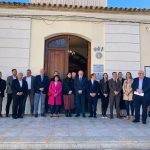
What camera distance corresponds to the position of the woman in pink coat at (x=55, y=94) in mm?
10445

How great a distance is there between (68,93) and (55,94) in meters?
0.57

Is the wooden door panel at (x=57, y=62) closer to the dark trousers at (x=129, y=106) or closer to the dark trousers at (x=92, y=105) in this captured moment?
the dark trousers at (x=92, y=105)

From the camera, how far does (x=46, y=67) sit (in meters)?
11.7

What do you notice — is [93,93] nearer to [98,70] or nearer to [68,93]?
[68,93]

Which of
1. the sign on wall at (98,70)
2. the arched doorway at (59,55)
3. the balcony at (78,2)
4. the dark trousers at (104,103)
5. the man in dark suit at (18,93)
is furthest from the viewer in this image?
the balcony at (78,2)

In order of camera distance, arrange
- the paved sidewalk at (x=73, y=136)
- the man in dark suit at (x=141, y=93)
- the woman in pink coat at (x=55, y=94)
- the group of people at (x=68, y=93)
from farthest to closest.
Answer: the woman in pink coat at (x=55, y=94), the group of people at (x=68, y=93), the man in dark suit at (x=141, y=93), the paved sidewalk at (x=73, y=136)

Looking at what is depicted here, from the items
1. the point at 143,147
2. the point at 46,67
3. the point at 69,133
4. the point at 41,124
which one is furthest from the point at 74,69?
the point at 143,147

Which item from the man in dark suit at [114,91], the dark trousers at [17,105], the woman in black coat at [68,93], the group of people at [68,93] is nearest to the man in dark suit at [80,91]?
the group of people at [68,93]

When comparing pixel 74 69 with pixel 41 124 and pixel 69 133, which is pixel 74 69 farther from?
pixel 69 133

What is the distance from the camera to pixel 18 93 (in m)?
10.2

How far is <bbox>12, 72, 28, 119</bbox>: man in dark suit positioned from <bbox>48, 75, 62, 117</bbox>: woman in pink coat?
1036 millimetres

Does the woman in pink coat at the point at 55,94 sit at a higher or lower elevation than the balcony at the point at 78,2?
lower

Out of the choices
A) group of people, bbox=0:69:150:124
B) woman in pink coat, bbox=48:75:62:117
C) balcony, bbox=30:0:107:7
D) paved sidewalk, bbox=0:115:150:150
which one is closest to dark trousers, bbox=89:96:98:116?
group of people, bbox=0:69:150:124

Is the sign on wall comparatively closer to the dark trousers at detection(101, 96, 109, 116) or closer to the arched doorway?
the arched doorway
